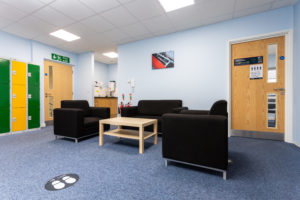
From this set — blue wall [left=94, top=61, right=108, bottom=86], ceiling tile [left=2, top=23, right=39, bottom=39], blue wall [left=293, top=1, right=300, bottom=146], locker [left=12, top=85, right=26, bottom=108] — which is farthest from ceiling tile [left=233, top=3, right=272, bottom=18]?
blue wall [left=94, top=61, right=108, bottom=86]

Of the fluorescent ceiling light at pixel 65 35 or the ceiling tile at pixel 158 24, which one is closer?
the ceiling tile at pixel 158 24

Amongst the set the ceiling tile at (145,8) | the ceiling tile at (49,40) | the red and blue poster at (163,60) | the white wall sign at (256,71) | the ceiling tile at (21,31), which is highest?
the ceiling tile at (145,8)

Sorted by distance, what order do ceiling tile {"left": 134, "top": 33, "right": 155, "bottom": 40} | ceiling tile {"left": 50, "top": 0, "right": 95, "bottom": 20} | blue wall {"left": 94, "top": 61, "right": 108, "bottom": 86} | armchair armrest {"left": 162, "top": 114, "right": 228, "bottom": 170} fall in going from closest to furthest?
armchair armrest {"left": 162, "top": 114, "right": 228, "bottom": 170}, ceiling tile {"left": 50, "top": 0, "right": 95, "bottom": 20}, ceiling tile {"left": 134, "top": 33, "right": 155, "bottom": 40}, blue wall {"left": 94, "top": 61, "right": 108, "bottom": 86}

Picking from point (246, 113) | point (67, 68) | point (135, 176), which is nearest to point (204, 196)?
point (135, 176)

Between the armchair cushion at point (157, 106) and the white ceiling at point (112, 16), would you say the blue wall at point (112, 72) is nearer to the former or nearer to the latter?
the white ceiling at point (112, 16)

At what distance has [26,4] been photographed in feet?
9.09

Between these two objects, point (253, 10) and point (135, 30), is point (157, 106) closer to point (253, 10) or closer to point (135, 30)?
point (135, 30)

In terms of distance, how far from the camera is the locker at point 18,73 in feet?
12.2

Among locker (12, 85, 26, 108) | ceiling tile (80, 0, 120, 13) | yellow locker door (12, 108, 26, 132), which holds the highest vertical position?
ceiling tile (80, 0, 120, 13)

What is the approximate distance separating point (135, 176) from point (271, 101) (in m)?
3.24

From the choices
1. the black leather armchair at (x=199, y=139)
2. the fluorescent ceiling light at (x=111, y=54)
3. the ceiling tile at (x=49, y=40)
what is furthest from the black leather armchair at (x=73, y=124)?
the fluorescent ceiling light at (x=111, y=54)

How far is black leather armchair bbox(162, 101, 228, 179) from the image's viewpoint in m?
1.51

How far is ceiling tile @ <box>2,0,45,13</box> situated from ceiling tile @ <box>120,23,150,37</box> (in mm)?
1767

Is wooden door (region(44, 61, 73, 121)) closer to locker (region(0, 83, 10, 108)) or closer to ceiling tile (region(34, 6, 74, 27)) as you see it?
locker (region(0, 83, 10, 108))
